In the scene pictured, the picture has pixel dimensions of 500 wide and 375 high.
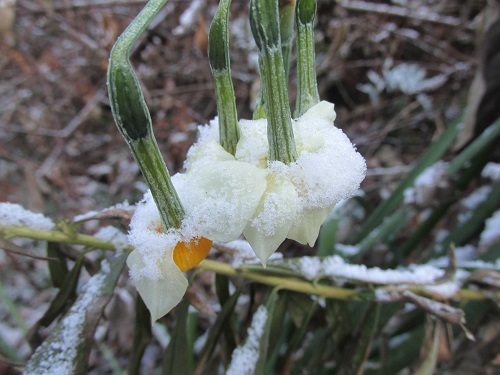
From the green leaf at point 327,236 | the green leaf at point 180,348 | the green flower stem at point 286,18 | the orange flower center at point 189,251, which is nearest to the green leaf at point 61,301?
the green leaf at point 180,348

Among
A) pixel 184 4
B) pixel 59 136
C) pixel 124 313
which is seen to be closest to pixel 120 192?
pixel 59 136

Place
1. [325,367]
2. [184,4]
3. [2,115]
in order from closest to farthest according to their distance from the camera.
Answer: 1. [325,367]
2. [184,4]
3. [2,115]

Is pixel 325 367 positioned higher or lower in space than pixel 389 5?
lower

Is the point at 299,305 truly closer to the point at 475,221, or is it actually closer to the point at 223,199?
the point at 223,199

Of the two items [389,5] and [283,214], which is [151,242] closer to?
[283,214]

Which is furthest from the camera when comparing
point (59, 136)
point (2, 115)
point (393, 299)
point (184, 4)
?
point (2, 115)

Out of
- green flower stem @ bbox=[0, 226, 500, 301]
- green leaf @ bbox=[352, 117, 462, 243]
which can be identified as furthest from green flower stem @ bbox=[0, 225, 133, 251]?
green leaf @ bbox=[352, 117, 462, 243]

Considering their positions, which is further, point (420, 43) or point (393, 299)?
point (420, 43)

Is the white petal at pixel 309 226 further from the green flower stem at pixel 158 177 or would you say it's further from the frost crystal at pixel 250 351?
the frost crystal at pixel 250 351

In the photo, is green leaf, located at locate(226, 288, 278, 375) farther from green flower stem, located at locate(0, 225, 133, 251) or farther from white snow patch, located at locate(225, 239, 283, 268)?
green flower stem, located at locate(0, 225, 133, 251)
